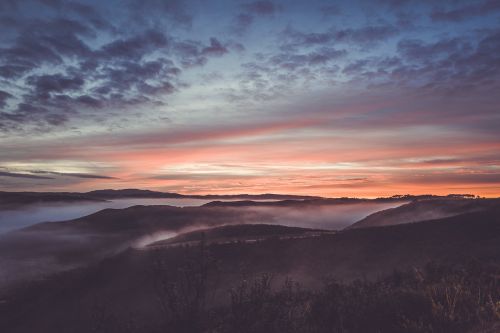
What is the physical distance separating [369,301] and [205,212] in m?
45.6

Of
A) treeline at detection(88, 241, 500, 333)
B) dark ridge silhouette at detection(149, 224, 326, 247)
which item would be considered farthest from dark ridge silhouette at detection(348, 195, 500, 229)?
treeline at detection(88, 241, 500, 333)

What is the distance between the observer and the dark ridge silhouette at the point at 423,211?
92.7ft

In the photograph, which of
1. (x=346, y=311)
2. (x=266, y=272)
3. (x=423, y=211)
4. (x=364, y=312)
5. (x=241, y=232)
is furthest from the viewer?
(x=423, y=211)

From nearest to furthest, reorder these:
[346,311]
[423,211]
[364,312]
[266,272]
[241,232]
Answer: [364,312] → [346,311] → [266,272] → [241,232] → [423,211]

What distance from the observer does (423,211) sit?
1255 inches

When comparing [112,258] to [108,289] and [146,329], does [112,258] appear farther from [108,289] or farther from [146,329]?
[146,329]

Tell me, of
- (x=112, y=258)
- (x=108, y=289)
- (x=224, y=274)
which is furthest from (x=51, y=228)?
(x=224, y=274)

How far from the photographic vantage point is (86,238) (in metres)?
38.5

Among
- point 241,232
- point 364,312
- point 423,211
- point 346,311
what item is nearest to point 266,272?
point 346,311

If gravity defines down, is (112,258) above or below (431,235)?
below

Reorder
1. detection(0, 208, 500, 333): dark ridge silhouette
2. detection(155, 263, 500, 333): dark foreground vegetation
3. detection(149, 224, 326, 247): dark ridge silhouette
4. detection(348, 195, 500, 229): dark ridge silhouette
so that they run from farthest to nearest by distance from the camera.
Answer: detection(348, 195, 500, 229): dark ridge silhouette < detection(149, 224, 326, 247): dark ridge silhouette < detection(0, 208, 500, 333): dark ridge silhouette < detection(155, 263, 500, 333): dark foreground vegetation

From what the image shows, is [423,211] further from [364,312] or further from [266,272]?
[364,312]

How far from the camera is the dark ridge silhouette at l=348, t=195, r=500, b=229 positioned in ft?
92.7

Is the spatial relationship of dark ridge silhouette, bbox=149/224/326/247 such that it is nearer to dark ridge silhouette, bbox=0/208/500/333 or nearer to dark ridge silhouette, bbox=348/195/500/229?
dark ridge silhouette, bbox=348/195/500/229
